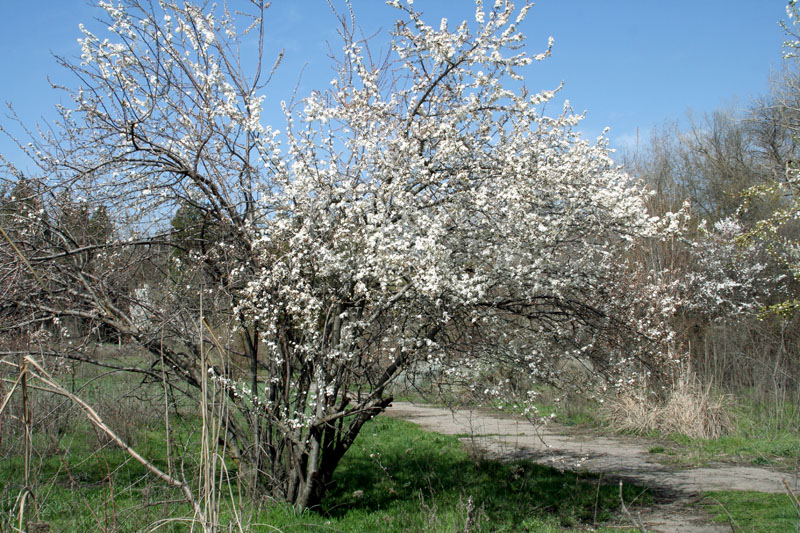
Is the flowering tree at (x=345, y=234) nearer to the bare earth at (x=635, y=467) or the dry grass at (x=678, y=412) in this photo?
the bare earth at (x=635, y=467)

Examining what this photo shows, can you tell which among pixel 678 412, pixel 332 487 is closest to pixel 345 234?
pixel 332 487

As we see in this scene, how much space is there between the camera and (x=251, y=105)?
5.11 m

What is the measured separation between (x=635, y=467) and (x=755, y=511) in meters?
2.43

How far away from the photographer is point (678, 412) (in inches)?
396

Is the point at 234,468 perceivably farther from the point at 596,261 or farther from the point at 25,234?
the point at 596,261

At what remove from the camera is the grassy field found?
4414 millimetres

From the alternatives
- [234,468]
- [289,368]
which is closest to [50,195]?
[289,368]

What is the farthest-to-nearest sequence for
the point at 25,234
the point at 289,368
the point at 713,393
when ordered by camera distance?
the point at 713,393 < the point at 289,368 < the point at 25,234

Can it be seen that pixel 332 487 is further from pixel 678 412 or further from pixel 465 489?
pixel 678 412

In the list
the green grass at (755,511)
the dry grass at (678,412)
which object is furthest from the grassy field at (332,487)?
the dry grass at (678,412)

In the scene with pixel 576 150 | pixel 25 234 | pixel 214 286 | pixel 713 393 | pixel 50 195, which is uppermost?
pixel 576 150

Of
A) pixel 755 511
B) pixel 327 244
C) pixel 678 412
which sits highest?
pixel 327 244

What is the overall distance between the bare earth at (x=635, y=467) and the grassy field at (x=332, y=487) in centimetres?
35

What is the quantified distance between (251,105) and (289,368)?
2.18 meters
